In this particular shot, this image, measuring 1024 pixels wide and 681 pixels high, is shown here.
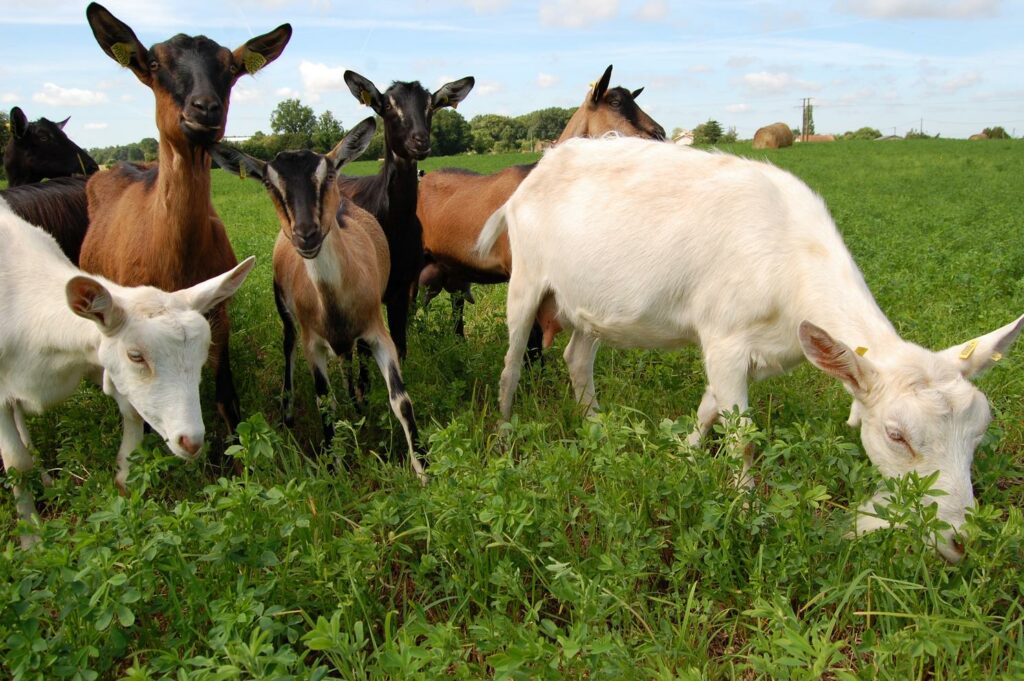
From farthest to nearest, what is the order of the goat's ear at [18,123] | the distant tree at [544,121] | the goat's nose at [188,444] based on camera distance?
1. the distant tree at [544,121]
2. the goat's ear at [18,123]
3. the goat's nose at [188,444]

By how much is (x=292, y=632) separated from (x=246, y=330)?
13.9 feet

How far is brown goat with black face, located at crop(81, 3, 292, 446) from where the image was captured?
439 centimetres

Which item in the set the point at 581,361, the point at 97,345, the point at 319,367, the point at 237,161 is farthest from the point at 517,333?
the point at 97,345

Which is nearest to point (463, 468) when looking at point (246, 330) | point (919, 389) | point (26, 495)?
point (919, 389)

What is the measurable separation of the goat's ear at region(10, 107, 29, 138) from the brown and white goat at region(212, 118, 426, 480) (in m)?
4.72

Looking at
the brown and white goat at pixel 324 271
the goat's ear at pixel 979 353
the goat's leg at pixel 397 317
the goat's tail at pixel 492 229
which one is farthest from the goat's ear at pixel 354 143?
the goat's ear at pixel 979 353

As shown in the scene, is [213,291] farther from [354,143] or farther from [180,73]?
[354,143]

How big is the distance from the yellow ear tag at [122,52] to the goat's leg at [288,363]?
1635mm

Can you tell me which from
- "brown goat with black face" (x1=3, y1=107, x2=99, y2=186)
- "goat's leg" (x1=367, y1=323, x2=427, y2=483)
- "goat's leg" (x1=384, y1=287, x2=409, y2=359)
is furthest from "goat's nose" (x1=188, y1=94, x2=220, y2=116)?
"brown goat with black face" (x1=3, y1=107, x2=99, y2=186)

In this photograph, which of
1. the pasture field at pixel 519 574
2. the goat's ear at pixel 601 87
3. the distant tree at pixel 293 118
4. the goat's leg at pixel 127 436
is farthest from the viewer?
the distant tree at pixel 293 118

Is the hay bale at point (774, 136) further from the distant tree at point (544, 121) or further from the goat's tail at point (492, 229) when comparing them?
the goat's tail at point (492, 229)

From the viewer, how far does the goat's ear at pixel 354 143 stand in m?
4.98

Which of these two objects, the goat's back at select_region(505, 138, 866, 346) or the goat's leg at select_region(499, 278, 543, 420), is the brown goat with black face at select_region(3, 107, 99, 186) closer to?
the goat's leg at select_region(499, 278, 543, 420)

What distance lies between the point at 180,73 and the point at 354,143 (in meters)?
1.10
